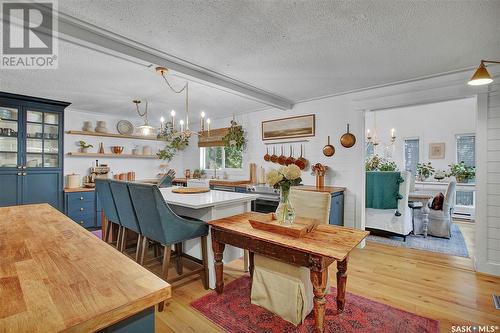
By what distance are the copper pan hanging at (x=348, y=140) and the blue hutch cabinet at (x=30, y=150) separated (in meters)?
4.67

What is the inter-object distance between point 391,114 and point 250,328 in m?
6.87

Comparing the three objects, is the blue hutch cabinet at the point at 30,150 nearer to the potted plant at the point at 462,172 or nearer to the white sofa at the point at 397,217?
the white sofa at the point at 397,217

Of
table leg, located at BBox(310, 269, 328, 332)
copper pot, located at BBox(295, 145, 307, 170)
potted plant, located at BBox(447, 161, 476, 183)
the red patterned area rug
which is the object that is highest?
copper pot, located at BBox(295, 145, 307, 170)

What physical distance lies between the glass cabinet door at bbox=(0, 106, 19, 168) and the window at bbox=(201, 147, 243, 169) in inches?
133

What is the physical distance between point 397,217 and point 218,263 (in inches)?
123

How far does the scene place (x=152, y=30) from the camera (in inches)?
77.2

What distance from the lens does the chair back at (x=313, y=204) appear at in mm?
2203

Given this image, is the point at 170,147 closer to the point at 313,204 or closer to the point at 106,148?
the point at 106,148

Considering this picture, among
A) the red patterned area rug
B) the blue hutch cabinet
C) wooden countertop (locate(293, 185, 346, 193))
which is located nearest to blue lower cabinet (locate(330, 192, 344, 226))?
wooden countertop (locate(293, 185, 346, 193))

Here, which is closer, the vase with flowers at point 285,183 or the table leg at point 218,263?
the vase with flowers at point 285,183

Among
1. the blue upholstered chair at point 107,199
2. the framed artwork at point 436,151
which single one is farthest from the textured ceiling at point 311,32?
the framed artwork at point 436,151

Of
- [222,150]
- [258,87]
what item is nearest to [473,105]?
[258,87]

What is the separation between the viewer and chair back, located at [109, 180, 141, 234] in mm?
2389

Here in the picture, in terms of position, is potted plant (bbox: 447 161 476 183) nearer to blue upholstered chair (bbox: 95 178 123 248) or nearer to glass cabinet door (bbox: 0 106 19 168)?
blue upholstered chair (bbox: 95 178 123 248)
